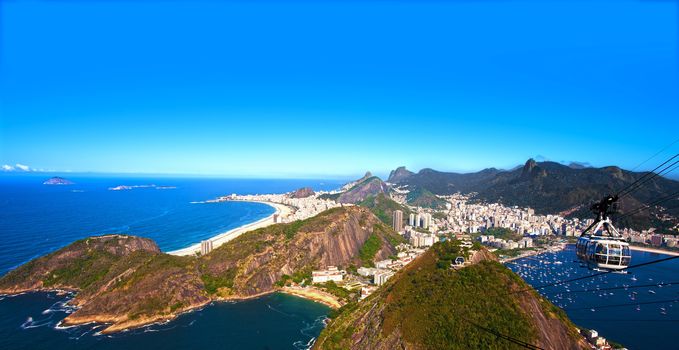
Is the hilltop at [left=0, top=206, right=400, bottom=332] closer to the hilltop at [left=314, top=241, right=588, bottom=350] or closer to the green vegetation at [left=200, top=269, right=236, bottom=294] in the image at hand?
the green vegetation at [left=200, top=269, right=236, bottom=294]

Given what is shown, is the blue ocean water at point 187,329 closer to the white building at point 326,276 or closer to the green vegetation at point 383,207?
the white building at point 326,276

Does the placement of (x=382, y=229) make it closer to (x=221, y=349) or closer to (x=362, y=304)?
(x=362, y=304)

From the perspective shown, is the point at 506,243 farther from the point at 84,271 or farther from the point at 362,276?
the point at 84,271

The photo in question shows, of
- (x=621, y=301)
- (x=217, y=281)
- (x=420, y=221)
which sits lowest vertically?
(x=621, y=301)

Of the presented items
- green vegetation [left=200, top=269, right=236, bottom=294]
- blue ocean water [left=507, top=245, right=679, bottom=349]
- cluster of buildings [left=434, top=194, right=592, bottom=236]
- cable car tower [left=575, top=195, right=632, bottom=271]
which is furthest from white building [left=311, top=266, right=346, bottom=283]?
cluster of buildings [left=434, top=194, right=592, bottom=236]

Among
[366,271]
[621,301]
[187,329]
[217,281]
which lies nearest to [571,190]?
[621,301]

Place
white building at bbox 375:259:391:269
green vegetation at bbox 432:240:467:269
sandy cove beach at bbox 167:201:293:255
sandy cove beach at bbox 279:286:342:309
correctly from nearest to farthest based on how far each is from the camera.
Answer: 1. green vegetation at bbox 432:240:467:269
2. sandy cove beach at bbox 279:286:342:309
3. white building at bbox 375:259:391:269
4. sandy cove beach at bbox 167:201:293:255

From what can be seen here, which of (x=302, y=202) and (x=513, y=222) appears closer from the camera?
(x=513, y=222)
